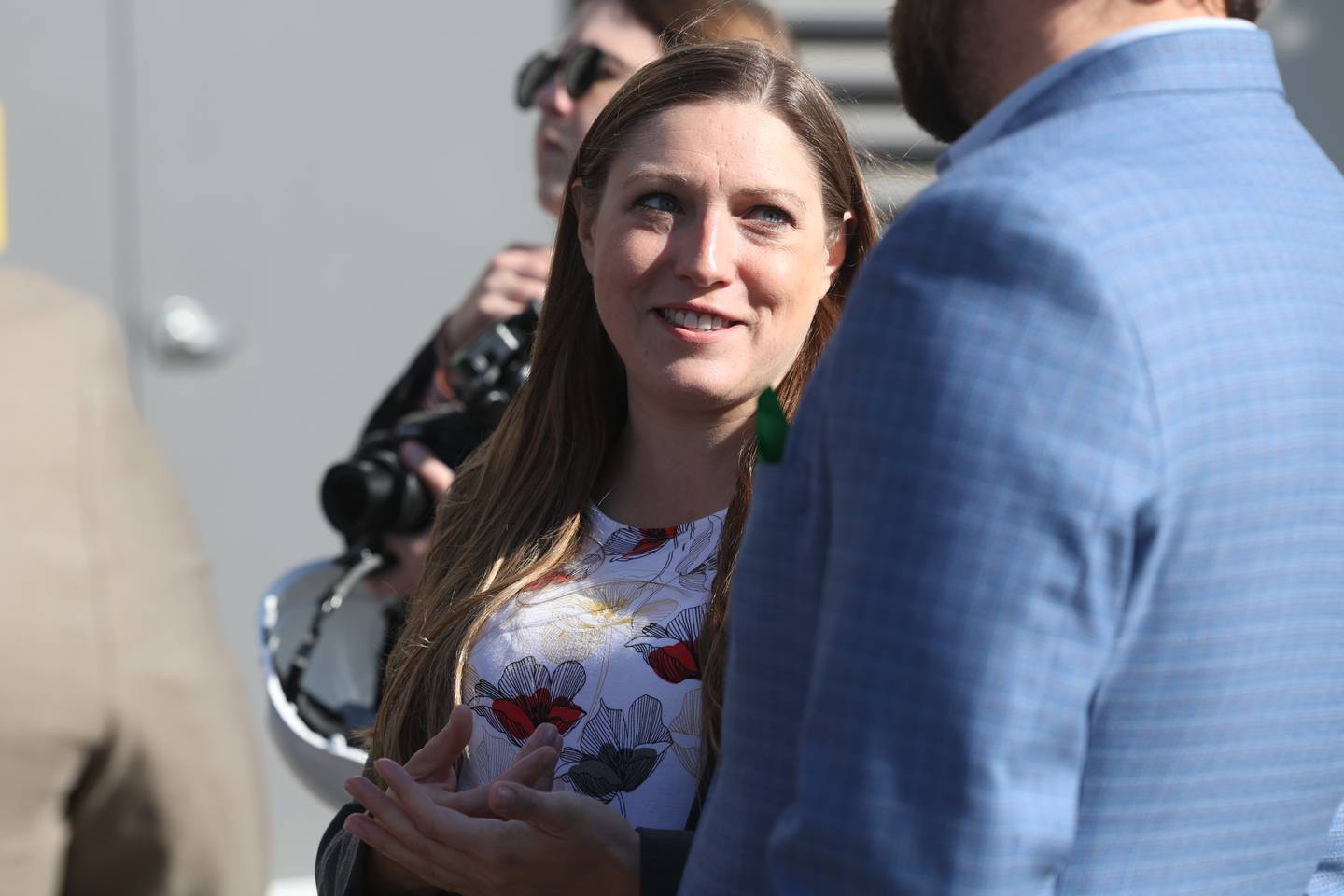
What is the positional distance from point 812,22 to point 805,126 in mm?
2387

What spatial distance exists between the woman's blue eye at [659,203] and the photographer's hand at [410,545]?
61 cm

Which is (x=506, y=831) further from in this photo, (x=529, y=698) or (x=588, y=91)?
(x=588, y=91)

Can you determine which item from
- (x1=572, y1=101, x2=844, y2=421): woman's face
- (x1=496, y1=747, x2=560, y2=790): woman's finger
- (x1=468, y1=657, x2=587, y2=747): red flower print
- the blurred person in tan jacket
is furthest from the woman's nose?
the blurred person in tan jacket

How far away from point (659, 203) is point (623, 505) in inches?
13.7

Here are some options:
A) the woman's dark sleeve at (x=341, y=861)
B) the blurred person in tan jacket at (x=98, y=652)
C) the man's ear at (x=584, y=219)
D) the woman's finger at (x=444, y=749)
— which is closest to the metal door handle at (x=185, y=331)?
the man's ear at (x=584, y=219)

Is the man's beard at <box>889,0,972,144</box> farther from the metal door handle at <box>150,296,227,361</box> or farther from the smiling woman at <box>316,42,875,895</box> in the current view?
the metal door handle at <box>150,296,227,361</box>

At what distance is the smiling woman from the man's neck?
Result: 0.64 m

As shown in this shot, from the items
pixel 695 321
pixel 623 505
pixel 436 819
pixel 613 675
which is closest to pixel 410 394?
pixel 623 505

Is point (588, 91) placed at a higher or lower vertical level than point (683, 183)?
lower

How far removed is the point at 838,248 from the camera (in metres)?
1.83

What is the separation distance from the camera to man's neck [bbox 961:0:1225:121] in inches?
40.8

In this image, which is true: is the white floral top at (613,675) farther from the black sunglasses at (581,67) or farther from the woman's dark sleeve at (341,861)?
the black sunglasses at (581,67)

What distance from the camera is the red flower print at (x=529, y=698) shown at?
1.57 meters

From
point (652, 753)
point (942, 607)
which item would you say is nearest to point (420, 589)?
point (652, 753)
